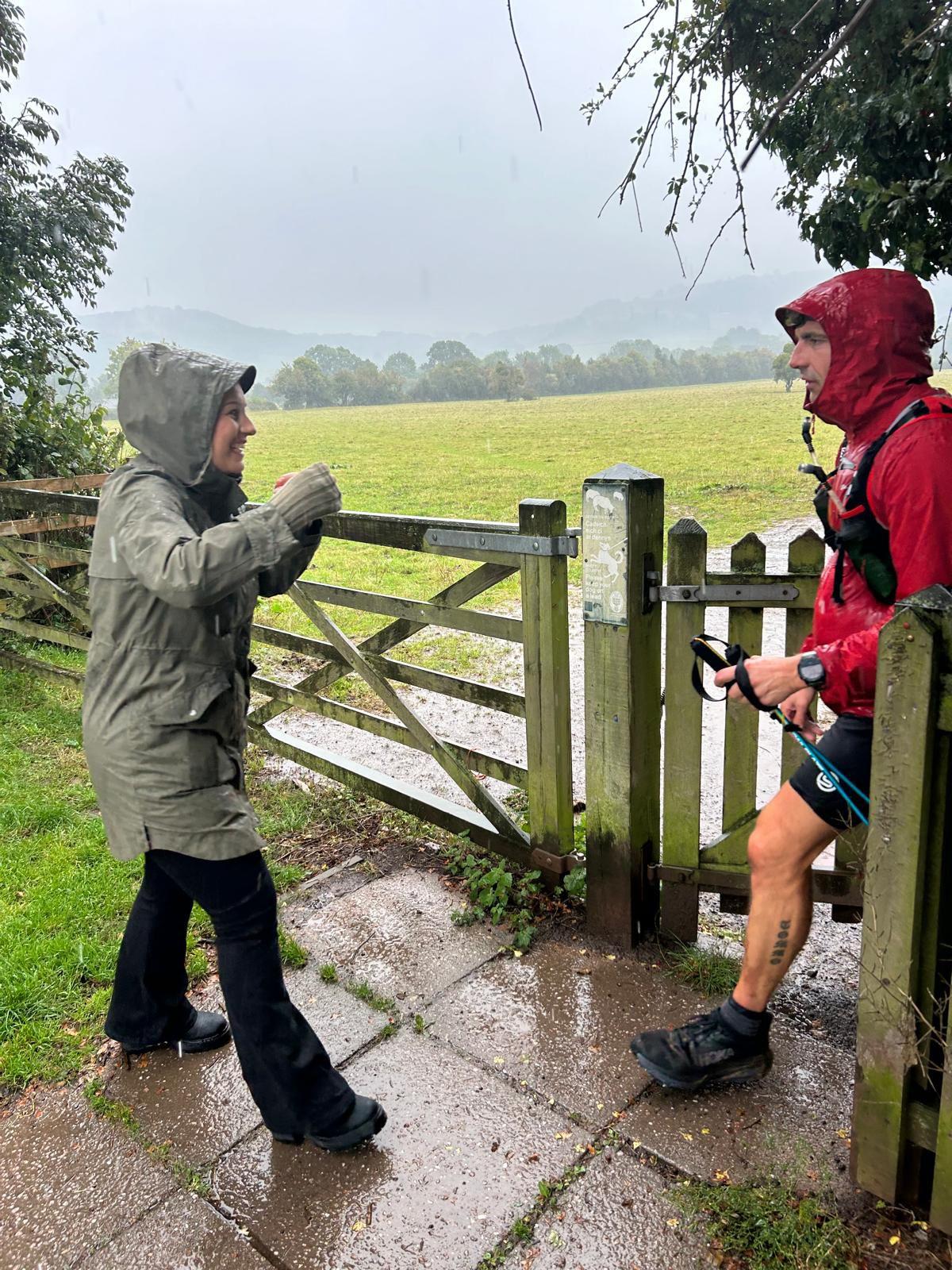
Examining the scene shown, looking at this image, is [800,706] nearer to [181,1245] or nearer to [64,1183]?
[181,1245]

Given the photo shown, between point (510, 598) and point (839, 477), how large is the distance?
8.84m

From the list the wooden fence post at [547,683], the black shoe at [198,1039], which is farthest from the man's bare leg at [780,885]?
the black shoe at [198,1039]

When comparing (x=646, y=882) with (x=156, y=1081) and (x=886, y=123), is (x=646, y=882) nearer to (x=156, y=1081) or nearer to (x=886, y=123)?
(x=156, y=1081)

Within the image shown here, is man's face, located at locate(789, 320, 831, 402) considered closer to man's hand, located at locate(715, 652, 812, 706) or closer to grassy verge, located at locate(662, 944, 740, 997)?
man's hand, located at locate(715, 652, 812, 706)

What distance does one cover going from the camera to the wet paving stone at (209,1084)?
2646 millimetres

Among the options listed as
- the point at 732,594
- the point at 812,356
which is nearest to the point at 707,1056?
the point at 732,594

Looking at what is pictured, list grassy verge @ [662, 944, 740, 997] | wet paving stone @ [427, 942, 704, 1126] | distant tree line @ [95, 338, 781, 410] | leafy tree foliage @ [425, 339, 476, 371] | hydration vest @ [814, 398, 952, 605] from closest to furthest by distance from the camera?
hydration vest @ [814, 398, 952, 605] → wet paving stone @ [427, 942, 704, 1126] → grassy verge @ [662, 944, 740, 997] → distant tree line @ [95, 338, 781, 410] → leafy tree foliage @ [425, 339, 476, 371]

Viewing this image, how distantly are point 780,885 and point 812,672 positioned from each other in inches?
26.5

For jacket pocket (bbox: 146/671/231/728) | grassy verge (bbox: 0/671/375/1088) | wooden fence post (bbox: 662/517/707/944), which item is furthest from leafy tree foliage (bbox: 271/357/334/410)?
jacket pocket (bbox: 146/671/231/728)

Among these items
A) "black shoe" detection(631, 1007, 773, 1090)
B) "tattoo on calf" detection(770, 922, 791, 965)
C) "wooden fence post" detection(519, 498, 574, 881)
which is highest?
"wooden fence post" detection(519, 498, 574, 881)

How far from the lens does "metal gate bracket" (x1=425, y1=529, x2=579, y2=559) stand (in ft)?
10.7

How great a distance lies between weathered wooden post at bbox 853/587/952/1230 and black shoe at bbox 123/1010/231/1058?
2.01 meters

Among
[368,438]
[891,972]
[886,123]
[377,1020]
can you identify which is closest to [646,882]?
[377,1020]

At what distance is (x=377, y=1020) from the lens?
310 centimetres
